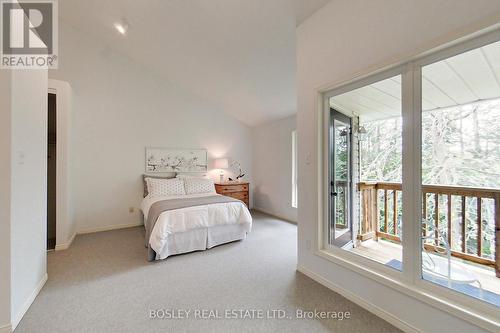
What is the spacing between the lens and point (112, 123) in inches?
155

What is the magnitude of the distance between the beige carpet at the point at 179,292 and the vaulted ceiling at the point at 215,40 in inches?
103

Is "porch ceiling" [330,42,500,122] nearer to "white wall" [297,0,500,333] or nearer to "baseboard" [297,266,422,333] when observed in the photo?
"white wall" [297,0,500,333]

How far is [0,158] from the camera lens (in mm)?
1494

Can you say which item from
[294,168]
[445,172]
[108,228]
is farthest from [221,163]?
[445,172]

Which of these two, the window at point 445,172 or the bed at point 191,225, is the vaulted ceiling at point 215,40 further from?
the bed at point 191,225

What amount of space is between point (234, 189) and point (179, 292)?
2904 millimetres

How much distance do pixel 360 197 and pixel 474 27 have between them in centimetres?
193

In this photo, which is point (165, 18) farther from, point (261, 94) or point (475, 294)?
point (475, 294)

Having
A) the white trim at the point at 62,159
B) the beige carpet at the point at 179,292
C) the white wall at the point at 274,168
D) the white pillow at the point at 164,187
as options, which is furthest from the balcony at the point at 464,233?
the white trim at the point at 62,159

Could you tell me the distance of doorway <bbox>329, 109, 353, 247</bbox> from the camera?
7.57ft

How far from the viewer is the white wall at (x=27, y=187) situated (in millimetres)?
1589

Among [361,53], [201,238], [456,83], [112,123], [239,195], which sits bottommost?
[201,238]

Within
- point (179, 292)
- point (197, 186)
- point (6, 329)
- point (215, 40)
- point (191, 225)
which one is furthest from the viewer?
point (197, 186)

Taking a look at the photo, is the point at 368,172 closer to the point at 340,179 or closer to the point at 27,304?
the point at 340,179
